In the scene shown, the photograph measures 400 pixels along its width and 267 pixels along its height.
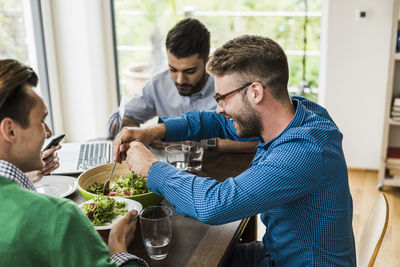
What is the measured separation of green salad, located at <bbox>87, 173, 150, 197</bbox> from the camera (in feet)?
5.12

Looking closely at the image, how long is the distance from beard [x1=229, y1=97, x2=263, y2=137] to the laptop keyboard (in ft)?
2.31

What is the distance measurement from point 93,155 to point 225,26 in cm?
267

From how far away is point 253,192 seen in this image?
1.26 metres

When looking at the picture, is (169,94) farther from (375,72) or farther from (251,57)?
(375,72)

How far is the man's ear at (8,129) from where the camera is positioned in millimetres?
1033

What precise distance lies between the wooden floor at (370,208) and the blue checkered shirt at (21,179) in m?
1.88

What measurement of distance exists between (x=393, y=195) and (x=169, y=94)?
1.94m

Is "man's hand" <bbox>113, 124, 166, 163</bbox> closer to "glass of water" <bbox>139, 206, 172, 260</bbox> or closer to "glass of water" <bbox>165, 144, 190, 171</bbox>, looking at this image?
"glass of water" <bbox>165, 144, 190, 171</bbox>

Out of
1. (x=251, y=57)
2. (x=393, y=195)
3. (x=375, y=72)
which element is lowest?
(x=393, y=195)

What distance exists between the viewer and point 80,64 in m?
3.60

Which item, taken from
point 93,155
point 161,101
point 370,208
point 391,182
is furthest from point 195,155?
point 391,182

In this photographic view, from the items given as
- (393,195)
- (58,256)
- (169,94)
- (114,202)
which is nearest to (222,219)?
(114,202)

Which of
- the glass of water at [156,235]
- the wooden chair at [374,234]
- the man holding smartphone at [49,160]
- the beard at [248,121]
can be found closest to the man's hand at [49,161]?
the man holding smartphone at [49,160]

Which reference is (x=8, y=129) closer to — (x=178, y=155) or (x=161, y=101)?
(x=178, y=155)
